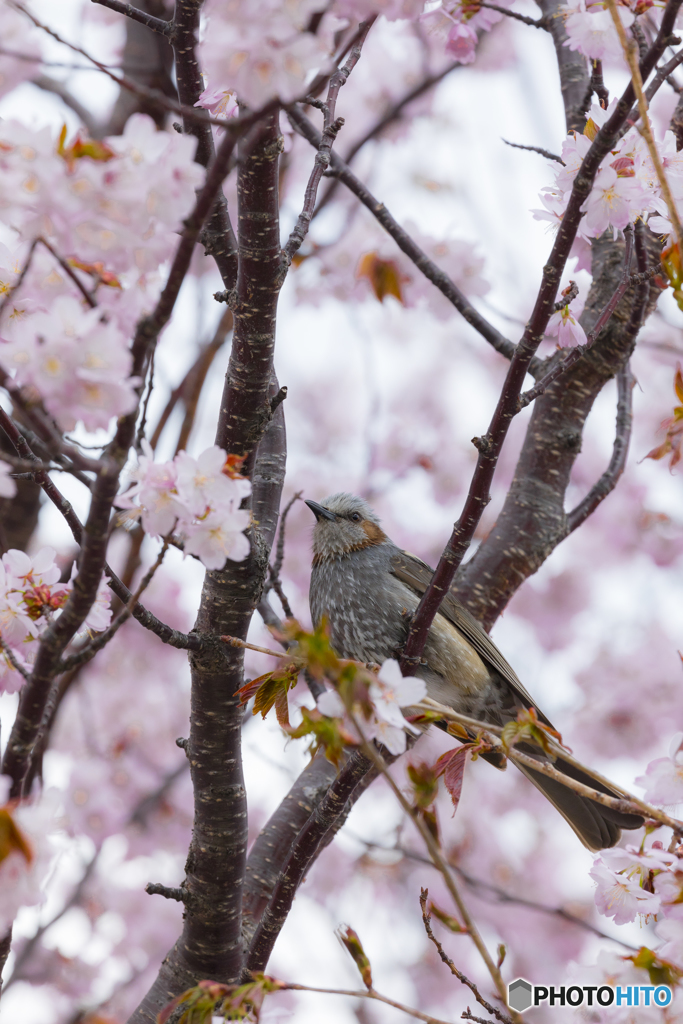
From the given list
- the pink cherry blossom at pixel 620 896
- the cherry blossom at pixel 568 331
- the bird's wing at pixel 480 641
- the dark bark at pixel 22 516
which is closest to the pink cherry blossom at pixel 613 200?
the cherry blossom at pixel 568 331

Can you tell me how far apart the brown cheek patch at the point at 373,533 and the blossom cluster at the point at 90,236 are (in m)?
2.51

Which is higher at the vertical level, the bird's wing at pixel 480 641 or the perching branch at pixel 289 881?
the bird's wing at pixel 480 641

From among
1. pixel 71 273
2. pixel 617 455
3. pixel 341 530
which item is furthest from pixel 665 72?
pixel 341 530

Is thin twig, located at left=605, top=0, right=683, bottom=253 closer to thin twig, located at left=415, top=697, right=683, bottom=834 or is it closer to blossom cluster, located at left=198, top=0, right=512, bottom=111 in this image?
blossom cluster, located at left=198, top=0, right=512, bottom=111

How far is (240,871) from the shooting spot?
212 centimetres

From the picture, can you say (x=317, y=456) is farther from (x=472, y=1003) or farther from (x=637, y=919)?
(x=637, y=919)

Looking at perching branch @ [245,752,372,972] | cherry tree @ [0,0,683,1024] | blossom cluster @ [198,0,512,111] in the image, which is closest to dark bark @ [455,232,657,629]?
cherry tree @ [0,0,683,1024]

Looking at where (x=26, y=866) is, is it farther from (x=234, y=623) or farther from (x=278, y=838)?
(x=278, y=838)

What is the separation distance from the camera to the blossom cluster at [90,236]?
1088 mm

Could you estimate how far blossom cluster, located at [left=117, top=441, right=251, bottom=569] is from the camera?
1.37m

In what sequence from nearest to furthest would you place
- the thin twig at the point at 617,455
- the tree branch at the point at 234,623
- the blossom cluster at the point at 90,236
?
the blossom cluster at the point at 90,236 < the tree branch at the point at 234,623 < the thin twig at the point at 617,455

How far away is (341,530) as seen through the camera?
11.8ft

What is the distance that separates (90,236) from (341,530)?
253cm

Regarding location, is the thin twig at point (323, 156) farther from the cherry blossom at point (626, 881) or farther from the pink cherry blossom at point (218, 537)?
the cherry blossom at point (626, 881)
